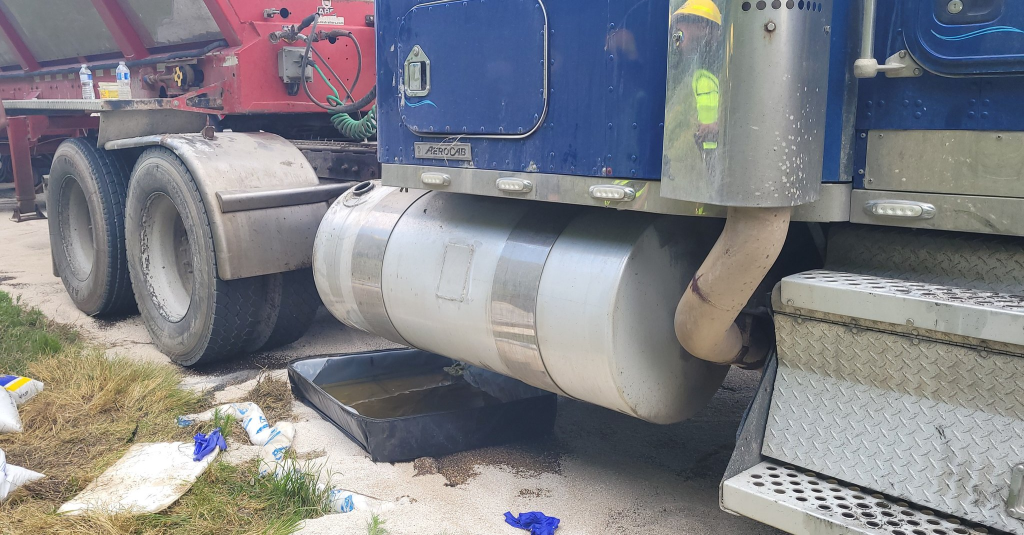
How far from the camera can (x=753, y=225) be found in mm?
2113

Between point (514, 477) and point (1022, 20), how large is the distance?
209cm

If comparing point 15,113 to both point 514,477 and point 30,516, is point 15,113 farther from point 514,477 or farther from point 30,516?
point 514,477

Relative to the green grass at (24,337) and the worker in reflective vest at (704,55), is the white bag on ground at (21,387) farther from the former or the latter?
the worker in reflective vest at (704,55)

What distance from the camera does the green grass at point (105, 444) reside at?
2.65 m

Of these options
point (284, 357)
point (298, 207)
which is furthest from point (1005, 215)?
point (284, 357)

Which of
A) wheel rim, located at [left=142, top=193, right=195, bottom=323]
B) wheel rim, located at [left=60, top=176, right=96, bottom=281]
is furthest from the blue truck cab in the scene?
wheel rim, located at [left=60, top=176, right=96, bottom=281]

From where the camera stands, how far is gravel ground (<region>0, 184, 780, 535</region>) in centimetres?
275

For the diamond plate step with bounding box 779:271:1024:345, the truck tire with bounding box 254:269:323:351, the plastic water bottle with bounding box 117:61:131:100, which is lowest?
the truck tire with bounding box 254:269:323:351

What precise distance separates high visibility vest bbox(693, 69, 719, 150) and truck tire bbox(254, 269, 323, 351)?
9.14 feet

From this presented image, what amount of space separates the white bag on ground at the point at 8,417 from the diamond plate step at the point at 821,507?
2.73m

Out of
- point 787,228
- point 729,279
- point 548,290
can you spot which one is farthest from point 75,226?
point 787,228

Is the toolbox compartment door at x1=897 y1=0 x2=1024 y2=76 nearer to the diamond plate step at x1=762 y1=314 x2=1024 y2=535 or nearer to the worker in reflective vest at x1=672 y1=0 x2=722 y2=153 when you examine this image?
the worker in reflective vest at x1=672 y1=0 x2=722 y2=153

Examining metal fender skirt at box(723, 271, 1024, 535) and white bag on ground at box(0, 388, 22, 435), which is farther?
white bag on ground at box(0, 388, 22, 435)

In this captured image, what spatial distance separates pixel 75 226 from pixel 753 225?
5128 millimetres
